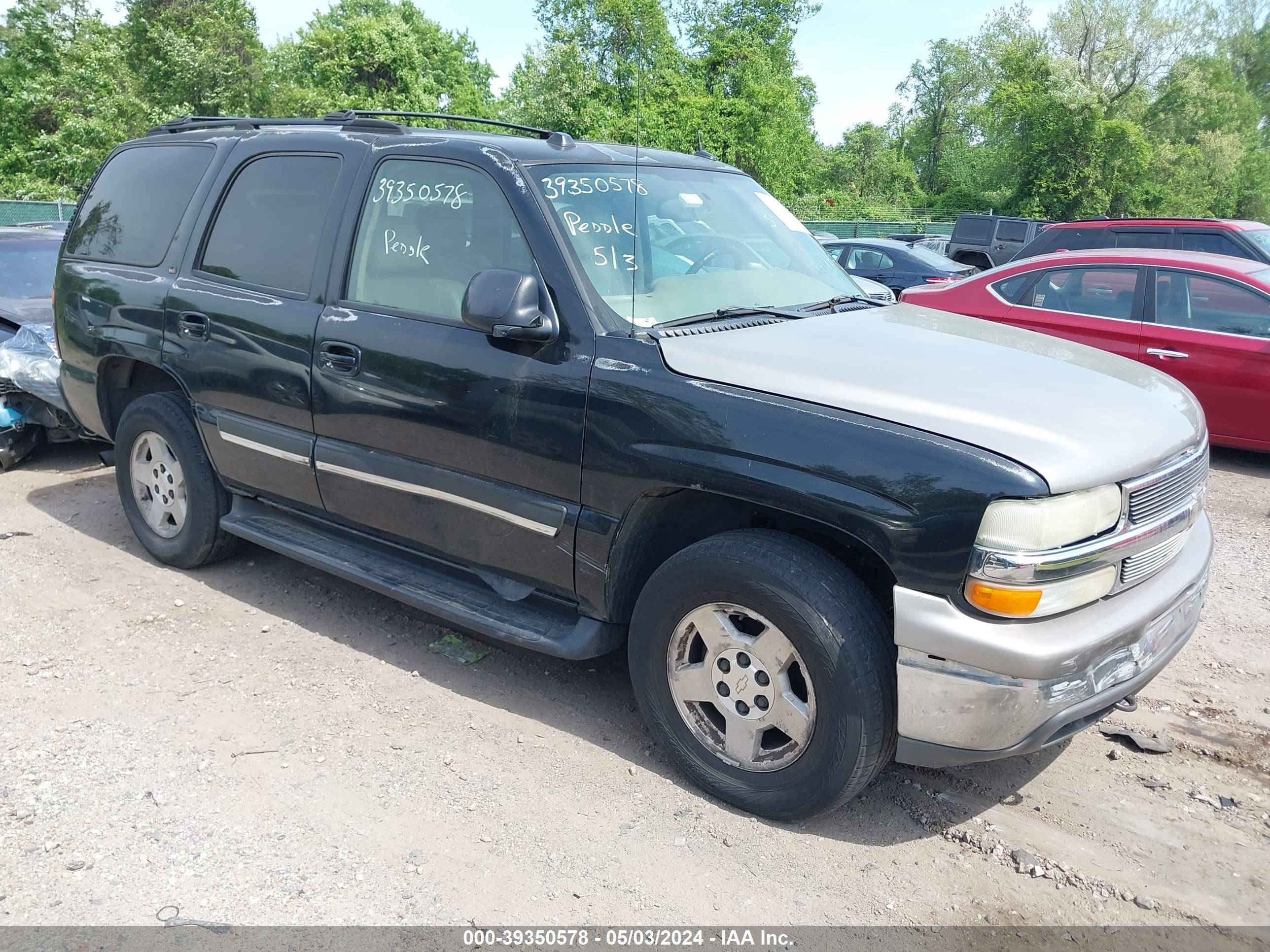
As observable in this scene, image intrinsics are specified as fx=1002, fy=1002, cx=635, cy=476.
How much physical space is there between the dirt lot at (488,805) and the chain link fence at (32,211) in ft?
64.4

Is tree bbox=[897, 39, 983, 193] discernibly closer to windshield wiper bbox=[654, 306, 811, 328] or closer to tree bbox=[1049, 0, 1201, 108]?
tree bbox=[1049, 0, 1201, 108]

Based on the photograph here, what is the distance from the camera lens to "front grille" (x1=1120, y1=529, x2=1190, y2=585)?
9.70 feet

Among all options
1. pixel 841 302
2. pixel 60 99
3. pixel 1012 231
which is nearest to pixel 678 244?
pixel 841 302

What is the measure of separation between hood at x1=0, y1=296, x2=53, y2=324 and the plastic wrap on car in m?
0.33

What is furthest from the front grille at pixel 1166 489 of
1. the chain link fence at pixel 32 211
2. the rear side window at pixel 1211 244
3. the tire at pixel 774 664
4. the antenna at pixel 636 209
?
the chain link fence at pixel 32 211

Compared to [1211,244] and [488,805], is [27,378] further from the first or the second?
[1211,244]

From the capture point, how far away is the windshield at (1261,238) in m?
10.1

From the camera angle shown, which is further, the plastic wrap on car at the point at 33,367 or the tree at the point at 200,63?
the tree at the point at 200,63

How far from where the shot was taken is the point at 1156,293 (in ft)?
25.5

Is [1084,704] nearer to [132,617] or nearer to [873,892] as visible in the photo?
[873,892]

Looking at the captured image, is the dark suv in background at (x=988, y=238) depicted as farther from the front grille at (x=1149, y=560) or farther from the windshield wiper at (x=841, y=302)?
the front grille at (x=1149, y=560)

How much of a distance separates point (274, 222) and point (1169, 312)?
6.58 m

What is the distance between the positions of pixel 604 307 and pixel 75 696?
2578 mm

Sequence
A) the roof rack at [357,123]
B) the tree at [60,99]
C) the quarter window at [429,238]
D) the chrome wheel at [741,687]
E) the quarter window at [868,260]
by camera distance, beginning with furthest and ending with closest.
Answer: the tree at [60,99] < the quarter window at [868,260] < the roof rack at [357,123] < the quarter window at [429,238] < the chrome wheel at [741,687]
